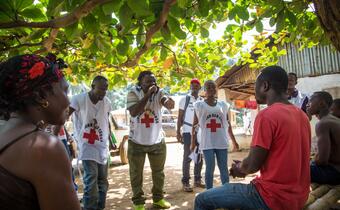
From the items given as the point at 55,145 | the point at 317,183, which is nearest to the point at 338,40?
the point at 55,145

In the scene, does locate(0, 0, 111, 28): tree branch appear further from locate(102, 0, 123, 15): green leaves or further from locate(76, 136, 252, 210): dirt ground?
locate(76, 136, 252, 210): dirt ground

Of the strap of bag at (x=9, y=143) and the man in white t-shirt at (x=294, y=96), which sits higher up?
the man in white t-shirt at (x=294, y=96)

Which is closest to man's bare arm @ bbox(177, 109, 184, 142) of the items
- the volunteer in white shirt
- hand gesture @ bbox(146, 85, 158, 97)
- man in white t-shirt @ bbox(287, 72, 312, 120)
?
the volunteer in white shirt

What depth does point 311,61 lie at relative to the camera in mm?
10570

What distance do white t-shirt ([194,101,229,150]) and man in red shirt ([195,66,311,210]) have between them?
8.45 feet

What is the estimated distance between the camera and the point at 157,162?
199 inches

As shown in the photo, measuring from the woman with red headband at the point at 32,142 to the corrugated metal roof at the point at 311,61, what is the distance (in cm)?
978

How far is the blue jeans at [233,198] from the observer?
255 centimetres

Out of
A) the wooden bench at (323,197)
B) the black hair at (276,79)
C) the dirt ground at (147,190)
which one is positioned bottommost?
the dirt ground at (147,190)

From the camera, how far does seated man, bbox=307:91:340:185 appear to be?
3.56 m

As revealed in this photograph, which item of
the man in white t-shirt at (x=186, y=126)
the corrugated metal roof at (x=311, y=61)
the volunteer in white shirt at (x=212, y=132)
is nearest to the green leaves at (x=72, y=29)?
the volunteer in white shirt at (x=212, y=132)

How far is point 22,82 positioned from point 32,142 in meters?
0.25

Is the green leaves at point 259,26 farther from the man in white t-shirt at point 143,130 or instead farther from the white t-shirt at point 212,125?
the white t-shirt at point 212,125

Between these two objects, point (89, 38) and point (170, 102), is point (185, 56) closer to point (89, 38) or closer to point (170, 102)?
point (170, 102)
